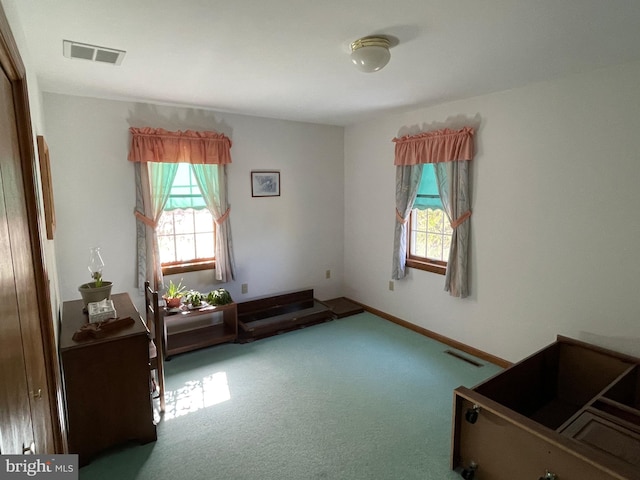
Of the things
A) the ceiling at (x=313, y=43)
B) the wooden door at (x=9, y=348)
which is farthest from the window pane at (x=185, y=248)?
the wooden door at (x=9, y=348)

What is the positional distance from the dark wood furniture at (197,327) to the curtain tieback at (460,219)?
7.87ft

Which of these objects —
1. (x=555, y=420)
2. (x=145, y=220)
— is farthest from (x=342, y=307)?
(x=555, y=420)

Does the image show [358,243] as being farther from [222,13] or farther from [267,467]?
[222,13]

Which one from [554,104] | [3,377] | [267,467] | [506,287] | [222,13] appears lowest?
[267,467]

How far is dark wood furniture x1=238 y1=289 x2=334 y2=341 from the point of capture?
4.02 metres

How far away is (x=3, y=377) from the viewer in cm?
86

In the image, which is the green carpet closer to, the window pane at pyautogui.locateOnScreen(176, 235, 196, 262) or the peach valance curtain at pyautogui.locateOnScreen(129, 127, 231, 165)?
the window pane at pyautogui.locateOnScreen(176, 235, 196, 262)

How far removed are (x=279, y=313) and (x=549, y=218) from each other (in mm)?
3029

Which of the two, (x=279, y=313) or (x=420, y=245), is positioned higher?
(x=420, y=245)

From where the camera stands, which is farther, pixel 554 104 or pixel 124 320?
Result: pixel 554 104

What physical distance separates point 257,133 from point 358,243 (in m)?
1.93

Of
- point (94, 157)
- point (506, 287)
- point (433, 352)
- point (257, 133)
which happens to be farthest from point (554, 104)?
A: point (94, 157)

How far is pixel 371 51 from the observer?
6.78ft

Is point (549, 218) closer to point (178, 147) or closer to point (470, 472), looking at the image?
point (470, 472)
